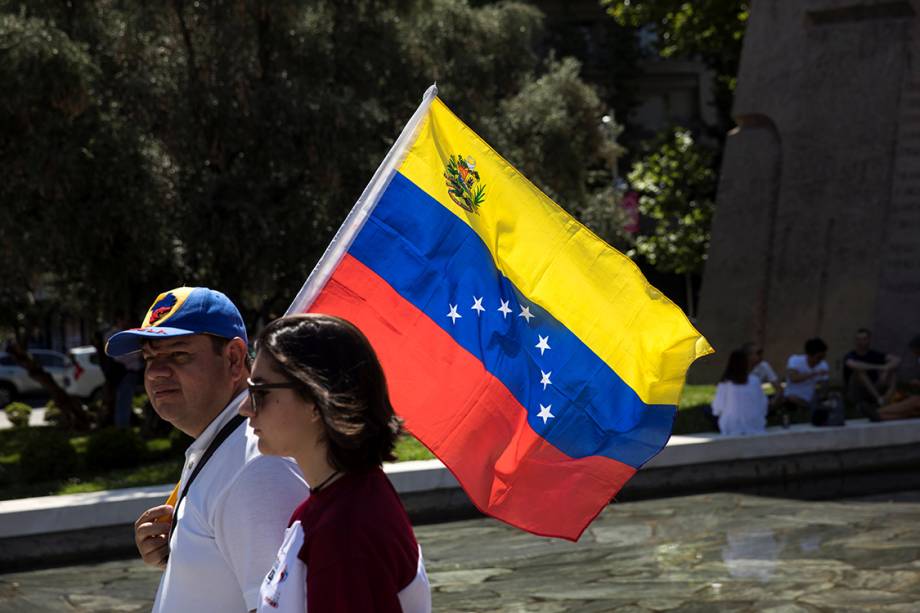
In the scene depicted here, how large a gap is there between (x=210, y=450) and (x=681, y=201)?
26.0 meters

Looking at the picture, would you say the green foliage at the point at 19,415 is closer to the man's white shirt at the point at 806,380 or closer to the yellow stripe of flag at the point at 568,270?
the man's white shirt at the point at 806,380

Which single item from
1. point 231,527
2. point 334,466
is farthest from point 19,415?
point 334,466

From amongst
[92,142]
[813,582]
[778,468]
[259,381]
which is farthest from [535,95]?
[259,381]

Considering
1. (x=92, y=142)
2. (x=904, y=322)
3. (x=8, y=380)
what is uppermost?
(x=92, y=142)

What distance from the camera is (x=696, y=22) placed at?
27547 mm

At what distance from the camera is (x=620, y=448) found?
3.66 meters

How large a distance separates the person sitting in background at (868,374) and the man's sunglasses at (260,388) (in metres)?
13.8

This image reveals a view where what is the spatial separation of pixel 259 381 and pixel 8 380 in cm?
3426

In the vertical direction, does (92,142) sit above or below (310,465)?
above

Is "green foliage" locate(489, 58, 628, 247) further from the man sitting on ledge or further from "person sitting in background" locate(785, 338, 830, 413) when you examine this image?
the man sitting on ledge

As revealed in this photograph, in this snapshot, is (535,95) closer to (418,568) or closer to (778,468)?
(778,468)

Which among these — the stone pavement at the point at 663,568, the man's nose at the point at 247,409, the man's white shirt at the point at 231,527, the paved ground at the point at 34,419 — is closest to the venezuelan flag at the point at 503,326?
the man's white shirt at the point at 231,527

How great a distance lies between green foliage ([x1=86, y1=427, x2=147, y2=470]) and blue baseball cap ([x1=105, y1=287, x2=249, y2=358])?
10.8 meters

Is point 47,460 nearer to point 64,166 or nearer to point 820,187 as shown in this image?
point 64,166
